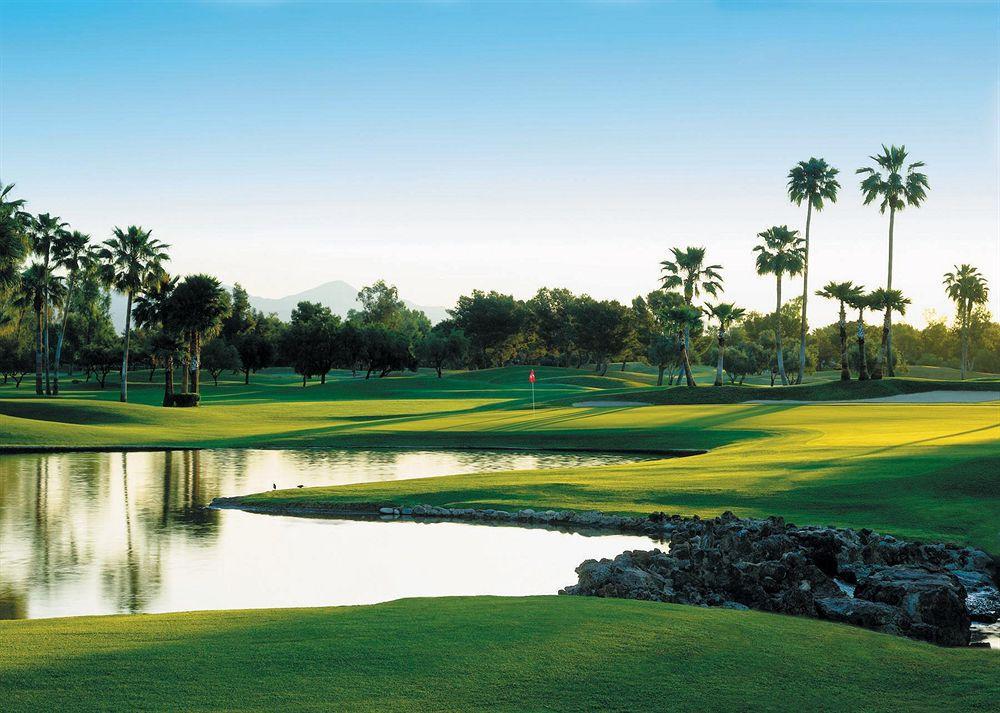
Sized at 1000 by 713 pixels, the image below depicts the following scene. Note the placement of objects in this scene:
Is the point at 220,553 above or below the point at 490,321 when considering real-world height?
below

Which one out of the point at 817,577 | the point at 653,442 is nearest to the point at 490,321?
the point at 653,442

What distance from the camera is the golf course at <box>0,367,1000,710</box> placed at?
31.1 ft

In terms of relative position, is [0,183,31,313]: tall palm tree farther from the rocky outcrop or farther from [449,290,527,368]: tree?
[449,290,527,368]: tree

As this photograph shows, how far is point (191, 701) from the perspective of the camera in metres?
A: 8.84

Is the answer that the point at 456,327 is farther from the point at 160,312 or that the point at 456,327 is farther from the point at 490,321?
the point at 160,312

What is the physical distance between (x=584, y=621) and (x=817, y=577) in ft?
20.7

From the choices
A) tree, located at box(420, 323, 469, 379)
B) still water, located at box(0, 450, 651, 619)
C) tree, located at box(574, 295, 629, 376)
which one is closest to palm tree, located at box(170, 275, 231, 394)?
still water, located at box(0, 450, 651, 619)

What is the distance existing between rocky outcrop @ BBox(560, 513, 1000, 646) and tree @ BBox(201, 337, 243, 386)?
116030 millimetres

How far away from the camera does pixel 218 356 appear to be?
130 metres

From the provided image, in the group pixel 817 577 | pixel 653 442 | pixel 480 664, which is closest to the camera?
pixel 480 664

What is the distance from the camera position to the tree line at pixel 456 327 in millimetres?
79750

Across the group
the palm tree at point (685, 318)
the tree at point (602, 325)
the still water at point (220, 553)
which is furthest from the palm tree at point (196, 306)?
the tree at point (602, 325)

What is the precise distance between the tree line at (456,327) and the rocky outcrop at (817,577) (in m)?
58.4

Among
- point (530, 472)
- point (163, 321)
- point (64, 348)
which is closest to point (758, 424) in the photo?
point (530, 472)
